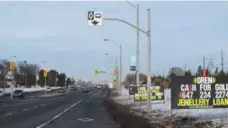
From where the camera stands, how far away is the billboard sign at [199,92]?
1952 cm

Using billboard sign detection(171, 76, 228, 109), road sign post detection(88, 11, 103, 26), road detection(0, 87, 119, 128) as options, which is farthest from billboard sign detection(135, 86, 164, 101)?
billboard sign detection(171, 76, 228, 109)

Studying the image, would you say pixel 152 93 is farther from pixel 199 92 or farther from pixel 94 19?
pixel 199 92

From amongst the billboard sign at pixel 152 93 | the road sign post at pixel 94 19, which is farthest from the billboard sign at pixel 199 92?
the billboard sign at pixel 152 93

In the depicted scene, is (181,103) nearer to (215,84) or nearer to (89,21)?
(215,84)

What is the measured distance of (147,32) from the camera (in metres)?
31.8

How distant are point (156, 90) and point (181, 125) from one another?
62.1ft

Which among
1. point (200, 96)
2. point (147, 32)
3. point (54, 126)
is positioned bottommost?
point (54, 126)

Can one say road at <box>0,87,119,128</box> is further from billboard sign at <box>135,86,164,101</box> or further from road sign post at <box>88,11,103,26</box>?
road sign post at <box>88,11,103,26</box>

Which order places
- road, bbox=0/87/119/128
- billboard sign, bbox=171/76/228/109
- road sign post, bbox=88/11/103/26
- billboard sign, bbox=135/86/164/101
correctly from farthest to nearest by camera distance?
billboard sign, bbox=135/86/164/101 < road sign post, bbox=88/11/103/26 < road, bbox=0/87/119/128 < billboard sign, bbox=171/76/228/109

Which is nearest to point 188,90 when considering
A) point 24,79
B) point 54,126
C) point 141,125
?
point 141,125

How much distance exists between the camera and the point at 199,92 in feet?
64.9

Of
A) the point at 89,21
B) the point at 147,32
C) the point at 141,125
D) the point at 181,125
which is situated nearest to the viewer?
the point at 181,125

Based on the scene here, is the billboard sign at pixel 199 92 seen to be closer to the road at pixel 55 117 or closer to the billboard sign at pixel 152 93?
the road at pixel 55 117

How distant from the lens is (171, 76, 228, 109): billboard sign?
1952 centimetres
